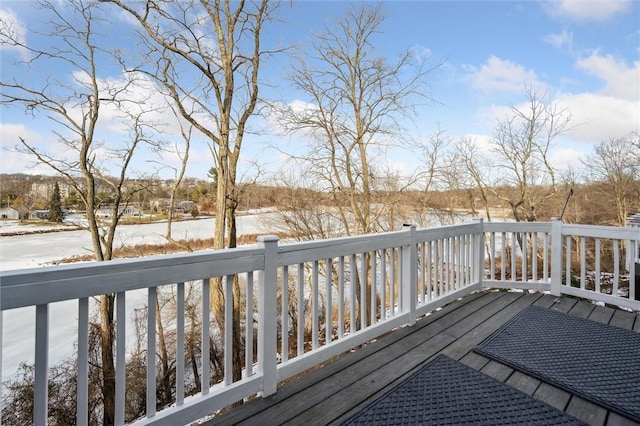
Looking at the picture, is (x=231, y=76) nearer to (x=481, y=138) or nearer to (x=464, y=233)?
(x=464, y=233)

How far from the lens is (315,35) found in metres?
9.56

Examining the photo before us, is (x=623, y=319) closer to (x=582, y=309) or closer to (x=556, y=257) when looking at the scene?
(x=582, y=309)

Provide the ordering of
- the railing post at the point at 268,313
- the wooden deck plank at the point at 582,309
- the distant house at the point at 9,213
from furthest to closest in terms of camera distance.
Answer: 1. the distant house at the point at 9,213
2. the wooden deck plank at the point at 582,309
3. the railing post at the point at 268,313

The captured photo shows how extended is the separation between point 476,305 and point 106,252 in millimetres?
8411

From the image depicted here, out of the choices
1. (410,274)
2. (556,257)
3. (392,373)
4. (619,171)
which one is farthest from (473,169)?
(392,373)

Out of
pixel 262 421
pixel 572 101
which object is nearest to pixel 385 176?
pixel 572 101

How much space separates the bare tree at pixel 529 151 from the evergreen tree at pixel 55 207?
13538mm

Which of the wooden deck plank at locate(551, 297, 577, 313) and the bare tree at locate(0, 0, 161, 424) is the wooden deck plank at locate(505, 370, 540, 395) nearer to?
the wooden deck plank at locate(551, 297, 577, 313)

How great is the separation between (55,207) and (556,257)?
9.63m

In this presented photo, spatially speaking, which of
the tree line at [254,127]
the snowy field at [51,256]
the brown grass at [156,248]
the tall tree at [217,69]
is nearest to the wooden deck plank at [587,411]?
the snowy field at [51,256]

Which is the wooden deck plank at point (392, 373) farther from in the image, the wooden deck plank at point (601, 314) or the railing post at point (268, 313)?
the wooden deck plank at point (601, 314)

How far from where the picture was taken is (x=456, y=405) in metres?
1.75

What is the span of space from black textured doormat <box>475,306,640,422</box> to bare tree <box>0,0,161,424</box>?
786cm

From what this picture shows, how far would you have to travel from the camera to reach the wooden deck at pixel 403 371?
1.72 meters
